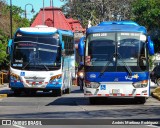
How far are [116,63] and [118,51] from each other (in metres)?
0.49

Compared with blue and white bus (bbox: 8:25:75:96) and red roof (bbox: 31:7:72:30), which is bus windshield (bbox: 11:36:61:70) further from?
red roof (bbox: 31:7:72:30)

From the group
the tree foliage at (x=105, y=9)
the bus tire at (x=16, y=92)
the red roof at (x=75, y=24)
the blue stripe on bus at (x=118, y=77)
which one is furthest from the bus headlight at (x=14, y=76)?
the red roof at (x=75, y=24)

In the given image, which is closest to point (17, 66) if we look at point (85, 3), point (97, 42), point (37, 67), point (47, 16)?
point (37, 67)

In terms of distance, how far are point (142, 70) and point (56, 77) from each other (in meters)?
8.06

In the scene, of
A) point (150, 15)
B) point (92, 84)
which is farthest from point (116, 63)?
point (150, 15)

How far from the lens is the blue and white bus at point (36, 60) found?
95.5 feet

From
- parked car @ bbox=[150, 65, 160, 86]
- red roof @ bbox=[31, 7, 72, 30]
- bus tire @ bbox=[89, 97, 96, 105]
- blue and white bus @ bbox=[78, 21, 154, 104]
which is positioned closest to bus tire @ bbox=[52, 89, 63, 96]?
bus tire @ bbox=[89, 97, 96, 105]

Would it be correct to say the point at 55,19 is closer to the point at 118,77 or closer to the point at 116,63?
the point at 116,63

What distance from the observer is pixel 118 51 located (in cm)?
2225

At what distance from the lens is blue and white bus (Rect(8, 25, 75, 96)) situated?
2909 centimetres

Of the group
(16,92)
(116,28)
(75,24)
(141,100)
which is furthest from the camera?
(75,24)

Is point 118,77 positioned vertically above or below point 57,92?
above

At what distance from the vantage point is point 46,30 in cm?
2978

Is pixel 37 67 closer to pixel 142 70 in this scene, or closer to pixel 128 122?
pixel 142 70
